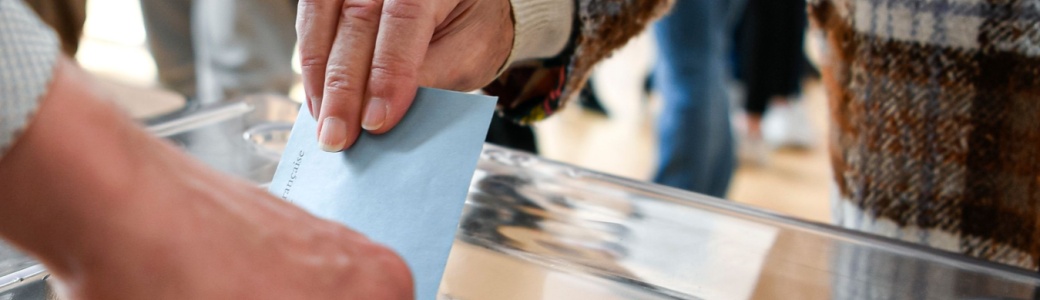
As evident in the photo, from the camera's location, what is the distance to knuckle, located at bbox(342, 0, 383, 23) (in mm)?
503

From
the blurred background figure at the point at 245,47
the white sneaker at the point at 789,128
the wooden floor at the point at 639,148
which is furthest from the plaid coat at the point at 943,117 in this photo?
the white sneaker at the point at 789,128

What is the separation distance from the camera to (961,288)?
50cm

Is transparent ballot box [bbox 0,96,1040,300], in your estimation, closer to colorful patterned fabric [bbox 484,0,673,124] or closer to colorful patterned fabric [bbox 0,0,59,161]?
colorful patterned fabric [bbox 484,0,673,124]

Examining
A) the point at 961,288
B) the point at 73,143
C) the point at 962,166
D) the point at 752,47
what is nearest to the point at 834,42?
the point at 962,166

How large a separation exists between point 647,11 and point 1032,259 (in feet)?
1.14

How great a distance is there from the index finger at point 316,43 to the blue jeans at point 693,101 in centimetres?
104

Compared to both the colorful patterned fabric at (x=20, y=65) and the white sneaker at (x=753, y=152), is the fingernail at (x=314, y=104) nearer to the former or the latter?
the colorful patterned fabric at (x=20, y=65)

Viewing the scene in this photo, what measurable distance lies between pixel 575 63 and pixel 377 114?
265 millimetres

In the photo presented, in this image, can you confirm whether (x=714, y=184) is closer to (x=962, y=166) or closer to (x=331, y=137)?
(x=962, y=166)

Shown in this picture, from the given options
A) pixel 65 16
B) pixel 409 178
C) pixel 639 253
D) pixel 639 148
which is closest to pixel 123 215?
pixel 409 178

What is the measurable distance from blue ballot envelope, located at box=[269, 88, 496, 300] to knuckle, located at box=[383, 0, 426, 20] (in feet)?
0.17

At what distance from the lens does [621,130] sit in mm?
2506

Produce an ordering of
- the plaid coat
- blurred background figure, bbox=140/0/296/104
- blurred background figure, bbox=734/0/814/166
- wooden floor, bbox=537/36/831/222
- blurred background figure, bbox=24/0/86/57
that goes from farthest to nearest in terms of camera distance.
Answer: blurred background figure, bbox=734/0/814/166, wooden floor, bbox=537/36/831/222, blurred background figure, bbox=140/0/296/104, blurred background figure, bbox=24/0/86/57, the plaid coat

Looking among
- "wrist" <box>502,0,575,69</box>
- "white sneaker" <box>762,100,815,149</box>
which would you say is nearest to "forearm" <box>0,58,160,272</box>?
"wrist" <box>502,0,575,69</box>
